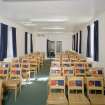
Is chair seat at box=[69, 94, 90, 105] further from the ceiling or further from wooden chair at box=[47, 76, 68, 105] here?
the ceiling

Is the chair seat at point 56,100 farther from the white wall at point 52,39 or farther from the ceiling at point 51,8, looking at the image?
the white wall at point 52,39

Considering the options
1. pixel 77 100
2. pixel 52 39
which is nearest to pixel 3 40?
pixel 77 100

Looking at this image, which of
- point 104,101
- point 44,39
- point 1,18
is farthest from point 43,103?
point 44,39

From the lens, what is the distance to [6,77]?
736 centimetres

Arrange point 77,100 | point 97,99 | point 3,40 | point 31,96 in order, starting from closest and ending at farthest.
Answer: point 77,100
point 97,99
point 31,96
point 3,40

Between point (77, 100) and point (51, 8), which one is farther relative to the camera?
point (51, 8)

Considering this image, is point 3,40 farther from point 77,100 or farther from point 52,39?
point 52,39

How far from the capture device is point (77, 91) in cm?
585

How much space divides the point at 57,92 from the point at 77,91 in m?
0.52

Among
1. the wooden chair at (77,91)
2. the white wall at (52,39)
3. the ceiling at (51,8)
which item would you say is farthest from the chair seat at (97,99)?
the white wall at (52,39)

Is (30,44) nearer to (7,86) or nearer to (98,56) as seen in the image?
(98,56)

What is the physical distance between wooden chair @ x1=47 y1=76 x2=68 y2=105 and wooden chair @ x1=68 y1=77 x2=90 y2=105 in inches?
5.8

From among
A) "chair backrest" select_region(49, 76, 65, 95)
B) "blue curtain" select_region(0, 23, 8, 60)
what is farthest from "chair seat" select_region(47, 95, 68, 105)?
"blue curtain" select_region(0, 23, 8, 60)

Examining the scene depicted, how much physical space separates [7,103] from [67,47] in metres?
19.1
